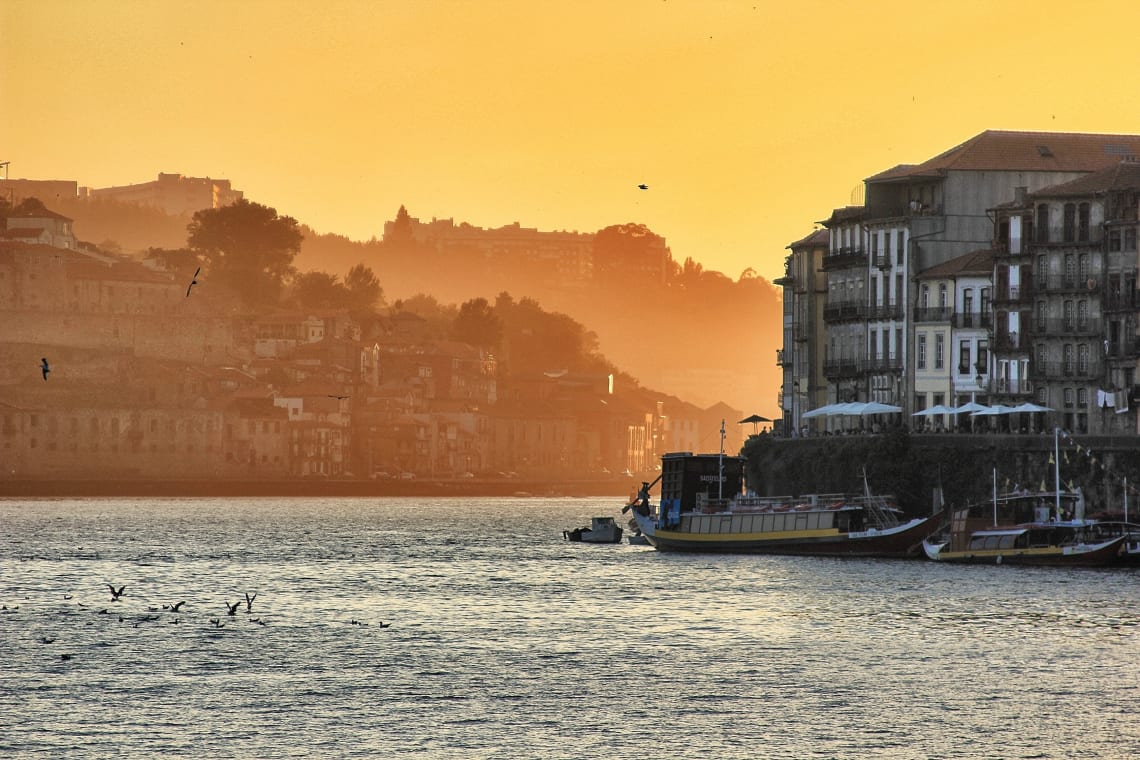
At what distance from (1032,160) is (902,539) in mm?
36512

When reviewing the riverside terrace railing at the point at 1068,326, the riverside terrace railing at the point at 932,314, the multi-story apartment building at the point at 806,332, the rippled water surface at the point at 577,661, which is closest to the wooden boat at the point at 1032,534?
the rippled water surface at the point at 577,661

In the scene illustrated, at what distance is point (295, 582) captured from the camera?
97.9m

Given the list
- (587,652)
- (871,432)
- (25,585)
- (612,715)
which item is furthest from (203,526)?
(612,715)

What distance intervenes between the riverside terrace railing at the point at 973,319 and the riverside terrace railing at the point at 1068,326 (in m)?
5.80

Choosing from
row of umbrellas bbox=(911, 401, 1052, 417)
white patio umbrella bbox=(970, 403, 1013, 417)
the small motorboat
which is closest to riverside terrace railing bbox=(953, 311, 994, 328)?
row of umbrellas bbox=(911, 401, 1052, 417)

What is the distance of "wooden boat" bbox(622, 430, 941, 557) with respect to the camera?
104 meters

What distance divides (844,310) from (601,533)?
19.9 metres

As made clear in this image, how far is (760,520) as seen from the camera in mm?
109125

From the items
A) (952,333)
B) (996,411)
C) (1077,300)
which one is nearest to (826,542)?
(996,411)

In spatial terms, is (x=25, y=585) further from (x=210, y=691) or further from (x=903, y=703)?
(x=903, y=703)

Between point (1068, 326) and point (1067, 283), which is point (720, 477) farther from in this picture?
point (1067, 283)

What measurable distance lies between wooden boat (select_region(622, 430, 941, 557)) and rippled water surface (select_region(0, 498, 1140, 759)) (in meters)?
1.73

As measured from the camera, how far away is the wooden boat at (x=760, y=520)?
104438mm

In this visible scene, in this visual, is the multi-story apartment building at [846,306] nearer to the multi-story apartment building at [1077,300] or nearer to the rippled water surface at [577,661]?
the multi-story apartment building at [1077,300]
